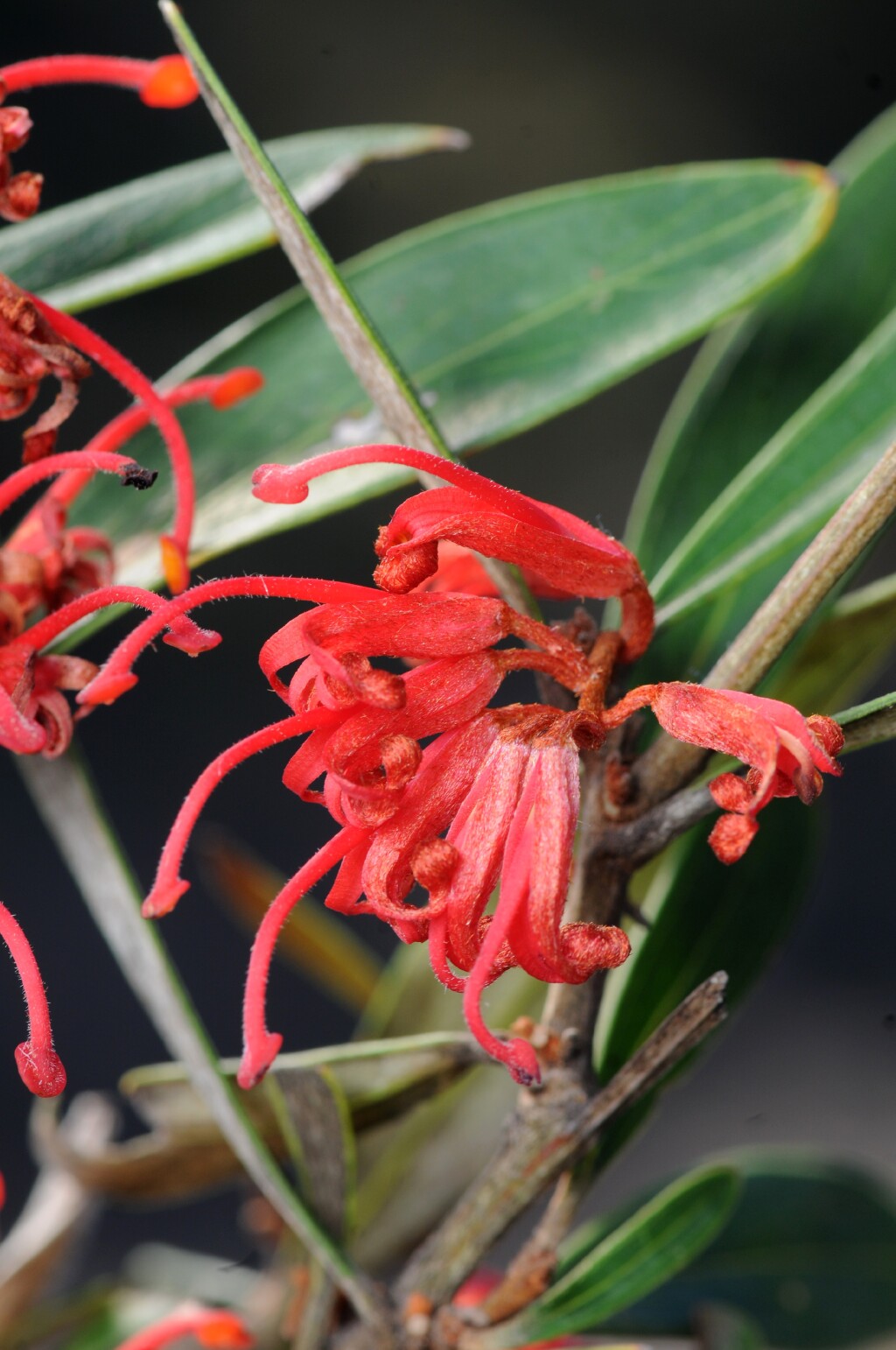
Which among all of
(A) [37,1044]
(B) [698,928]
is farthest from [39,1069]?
(B) [698,928]

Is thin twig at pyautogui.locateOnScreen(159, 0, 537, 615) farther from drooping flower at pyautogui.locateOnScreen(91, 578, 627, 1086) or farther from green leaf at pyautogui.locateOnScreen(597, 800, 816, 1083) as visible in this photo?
green leaf at pyautogui.locateOnScreen(597, 800, 816, 1083)

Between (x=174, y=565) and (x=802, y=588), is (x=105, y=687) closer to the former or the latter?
(x=174, y=565)

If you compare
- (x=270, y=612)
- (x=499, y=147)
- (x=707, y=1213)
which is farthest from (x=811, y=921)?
(x=707, y=1213)

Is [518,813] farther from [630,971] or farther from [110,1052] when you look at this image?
[110,1052]

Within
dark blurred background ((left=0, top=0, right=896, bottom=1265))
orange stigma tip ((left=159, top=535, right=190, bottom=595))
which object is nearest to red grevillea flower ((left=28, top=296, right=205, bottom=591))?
orange stigma tip ((left=159, top=535, right=190, bottom=595))

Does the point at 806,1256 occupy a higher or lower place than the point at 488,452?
lower

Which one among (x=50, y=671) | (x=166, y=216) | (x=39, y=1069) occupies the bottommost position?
(x=39, y=1069)

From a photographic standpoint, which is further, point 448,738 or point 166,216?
point 166,216
